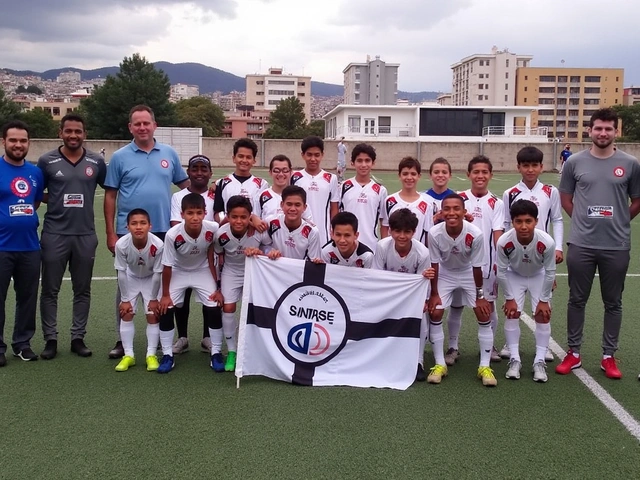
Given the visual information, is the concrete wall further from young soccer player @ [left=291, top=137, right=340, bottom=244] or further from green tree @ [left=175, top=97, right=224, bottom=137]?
green tree @ [left=175, top=97, right=224, bottom=137]

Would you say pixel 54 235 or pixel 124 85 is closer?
pixel 54 235

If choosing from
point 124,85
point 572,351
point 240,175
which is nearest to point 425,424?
point 572,351

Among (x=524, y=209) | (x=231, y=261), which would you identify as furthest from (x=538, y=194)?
(x=231, y=261)

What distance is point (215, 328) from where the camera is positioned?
16.7 feet

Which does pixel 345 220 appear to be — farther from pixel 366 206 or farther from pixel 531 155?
pixel 531 155

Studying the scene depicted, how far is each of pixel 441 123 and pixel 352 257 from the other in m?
53.6

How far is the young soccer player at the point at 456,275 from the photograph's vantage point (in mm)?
4715

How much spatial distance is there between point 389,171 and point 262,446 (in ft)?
109

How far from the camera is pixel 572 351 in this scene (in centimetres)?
500

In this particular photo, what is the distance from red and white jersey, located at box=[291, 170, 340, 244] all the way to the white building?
48626mm

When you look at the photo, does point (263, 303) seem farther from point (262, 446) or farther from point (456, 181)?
point (456, 181)

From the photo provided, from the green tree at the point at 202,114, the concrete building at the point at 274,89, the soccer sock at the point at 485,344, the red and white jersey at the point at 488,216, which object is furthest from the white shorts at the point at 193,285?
the concrete building at the point at 274,89

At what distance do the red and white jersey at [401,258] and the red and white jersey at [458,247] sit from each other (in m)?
0.13

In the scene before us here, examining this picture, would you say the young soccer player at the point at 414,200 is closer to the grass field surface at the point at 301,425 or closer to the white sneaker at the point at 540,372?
the grass field surface at the point at 301,425
